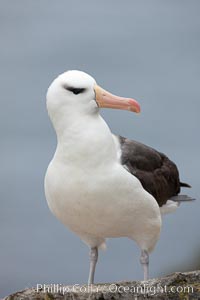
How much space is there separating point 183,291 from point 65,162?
2413 millimetres

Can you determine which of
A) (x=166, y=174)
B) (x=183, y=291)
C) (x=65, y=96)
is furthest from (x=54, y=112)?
(x=183, y=291)

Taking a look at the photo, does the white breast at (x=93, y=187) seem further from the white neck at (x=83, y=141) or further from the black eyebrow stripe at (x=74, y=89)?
the black eyebrow stripe at (x=74, y=89)

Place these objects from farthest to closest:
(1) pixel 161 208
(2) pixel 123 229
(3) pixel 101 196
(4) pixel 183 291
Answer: (1) pixel 161 208 < (2) pixel 123 229 < (3) pixel 101 196 < (4) pixel 183 291

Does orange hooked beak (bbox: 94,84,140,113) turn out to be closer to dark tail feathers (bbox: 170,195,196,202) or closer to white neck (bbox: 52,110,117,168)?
white neck (bbox: 52,110,117,168)

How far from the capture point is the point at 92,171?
27.7ft

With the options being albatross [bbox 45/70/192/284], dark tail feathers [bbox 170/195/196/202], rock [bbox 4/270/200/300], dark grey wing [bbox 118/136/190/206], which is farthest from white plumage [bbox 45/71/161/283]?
rock [bbox 4/270/200/300]

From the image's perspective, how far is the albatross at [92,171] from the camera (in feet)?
27.7

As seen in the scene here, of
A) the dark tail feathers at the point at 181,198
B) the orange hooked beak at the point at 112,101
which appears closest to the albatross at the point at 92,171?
the orange hooked beak at the point at 112,101

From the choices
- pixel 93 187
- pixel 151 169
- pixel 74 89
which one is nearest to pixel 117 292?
pixel 93 187

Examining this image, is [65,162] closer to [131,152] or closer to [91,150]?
[91,150]

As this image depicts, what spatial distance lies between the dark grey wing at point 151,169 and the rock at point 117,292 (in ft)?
8.04

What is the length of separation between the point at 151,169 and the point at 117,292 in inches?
126

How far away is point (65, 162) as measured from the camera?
28.0 feet

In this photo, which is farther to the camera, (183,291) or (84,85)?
(84,85)
